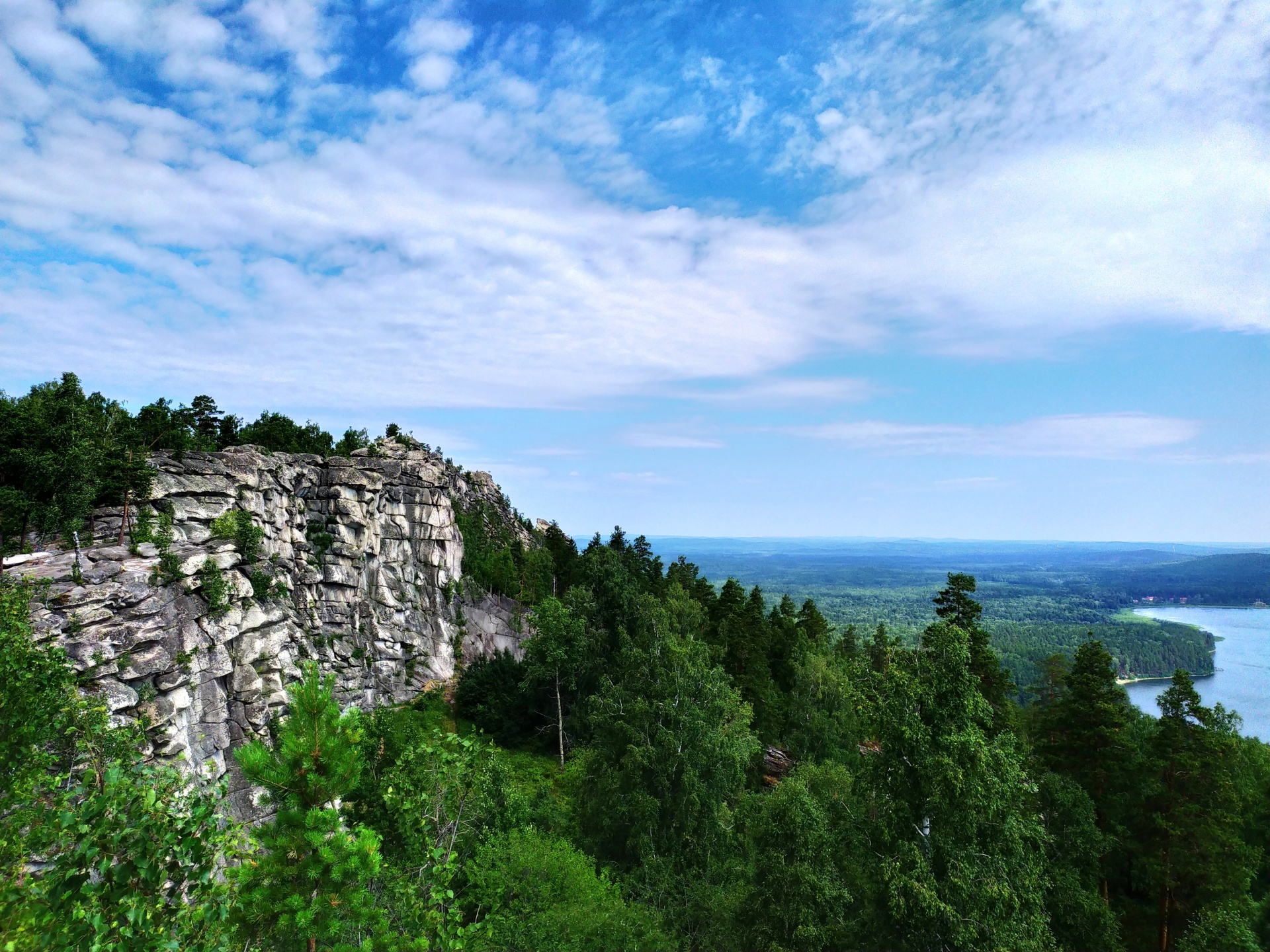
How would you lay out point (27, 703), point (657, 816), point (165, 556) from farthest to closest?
point (165, 556) → point (657, 816) → point (27, 703)

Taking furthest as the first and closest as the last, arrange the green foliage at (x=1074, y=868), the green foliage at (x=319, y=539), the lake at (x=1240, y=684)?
the lake at (x=1240, y=684)
the green foliage at (x=319, y=539)
the green foliage at (x=1074, y=868)

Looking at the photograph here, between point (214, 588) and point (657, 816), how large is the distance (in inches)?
953

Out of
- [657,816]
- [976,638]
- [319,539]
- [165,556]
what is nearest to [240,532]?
[165,556]

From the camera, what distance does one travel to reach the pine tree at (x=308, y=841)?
777 cm

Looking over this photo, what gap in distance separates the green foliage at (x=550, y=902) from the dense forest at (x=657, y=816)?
111 millimetres

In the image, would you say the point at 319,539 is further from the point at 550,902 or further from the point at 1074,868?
the point at 1074,868

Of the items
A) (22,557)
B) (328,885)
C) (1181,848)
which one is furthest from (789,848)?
(22,557)

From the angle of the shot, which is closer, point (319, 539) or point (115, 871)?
point (115, 871)

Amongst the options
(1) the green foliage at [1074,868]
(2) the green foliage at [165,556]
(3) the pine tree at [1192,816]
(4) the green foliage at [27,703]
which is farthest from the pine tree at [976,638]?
(2) the green foliage at [165,556]

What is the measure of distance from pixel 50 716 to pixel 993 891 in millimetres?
20830

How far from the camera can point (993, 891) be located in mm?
13164

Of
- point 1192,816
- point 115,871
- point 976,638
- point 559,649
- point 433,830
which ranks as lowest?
point 1192,816

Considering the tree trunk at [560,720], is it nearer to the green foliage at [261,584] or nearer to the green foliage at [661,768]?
the green foliage at [661,768]

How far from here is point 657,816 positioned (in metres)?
23.3
